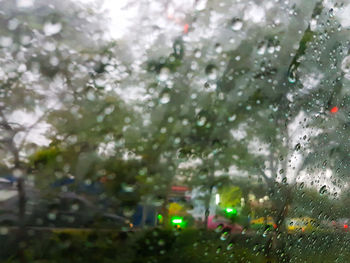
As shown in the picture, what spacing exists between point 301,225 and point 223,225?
1192 mm

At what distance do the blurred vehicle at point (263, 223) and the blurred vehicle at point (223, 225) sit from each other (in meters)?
0.14

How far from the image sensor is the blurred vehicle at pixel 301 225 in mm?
2670

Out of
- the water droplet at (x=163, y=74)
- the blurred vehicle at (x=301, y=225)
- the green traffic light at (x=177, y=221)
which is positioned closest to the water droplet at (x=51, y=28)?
the water droplet at (x=163, y=74)

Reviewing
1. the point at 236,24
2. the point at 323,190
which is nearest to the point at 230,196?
the point at 236,24

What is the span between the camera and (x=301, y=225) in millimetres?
2891

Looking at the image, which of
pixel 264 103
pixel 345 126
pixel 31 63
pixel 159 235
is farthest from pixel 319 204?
pixel 31 63

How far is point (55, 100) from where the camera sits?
1.49 metres

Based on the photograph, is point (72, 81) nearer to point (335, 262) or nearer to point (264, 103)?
point (264, 103)

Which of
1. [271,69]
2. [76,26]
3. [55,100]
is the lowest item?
[55,100]

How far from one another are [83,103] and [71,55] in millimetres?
198

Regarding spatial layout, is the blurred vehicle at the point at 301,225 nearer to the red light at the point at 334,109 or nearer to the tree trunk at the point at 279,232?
the tree trunk at the point at 279,232

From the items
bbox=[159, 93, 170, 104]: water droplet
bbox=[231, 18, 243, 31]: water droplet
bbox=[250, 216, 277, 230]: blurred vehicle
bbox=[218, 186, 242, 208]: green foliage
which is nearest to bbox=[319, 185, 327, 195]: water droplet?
bbox=[250, 216, 277, 230]: blurred vehicle

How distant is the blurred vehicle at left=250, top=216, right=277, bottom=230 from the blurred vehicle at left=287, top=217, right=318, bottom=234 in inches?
11.6

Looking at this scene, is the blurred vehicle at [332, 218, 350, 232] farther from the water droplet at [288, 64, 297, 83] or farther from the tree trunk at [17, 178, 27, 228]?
A: the tree trunk at [17, 178, 27, 228]
